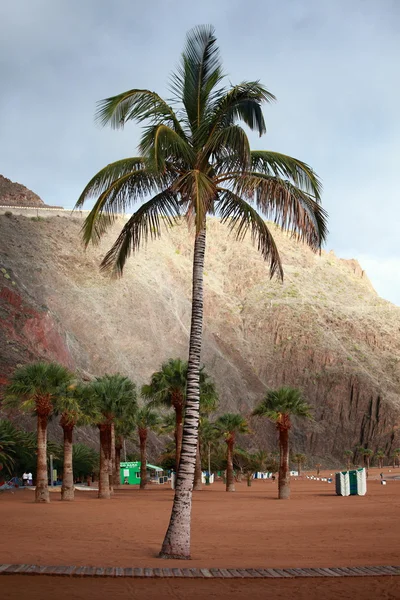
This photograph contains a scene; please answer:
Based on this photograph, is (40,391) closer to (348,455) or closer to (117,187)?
(117,187)

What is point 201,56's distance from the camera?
590 inches

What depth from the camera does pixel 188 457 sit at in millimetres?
14219

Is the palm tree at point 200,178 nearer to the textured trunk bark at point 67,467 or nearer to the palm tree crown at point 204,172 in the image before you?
the palm tree crown at point 204,172

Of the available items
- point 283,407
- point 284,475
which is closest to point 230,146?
point 283,407

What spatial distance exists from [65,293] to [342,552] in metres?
80.8

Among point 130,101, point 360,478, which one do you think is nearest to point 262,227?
point 130,101

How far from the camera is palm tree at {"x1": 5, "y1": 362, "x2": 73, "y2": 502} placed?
35312mm

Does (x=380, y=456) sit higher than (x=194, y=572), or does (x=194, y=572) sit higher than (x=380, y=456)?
(x=194, y=572)

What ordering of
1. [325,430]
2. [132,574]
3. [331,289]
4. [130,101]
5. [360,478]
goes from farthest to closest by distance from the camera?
[331,289]
[325,430]
[360,478]
[130,101]
[132,574]

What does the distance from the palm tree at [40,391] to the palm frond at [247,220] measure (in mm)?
22208

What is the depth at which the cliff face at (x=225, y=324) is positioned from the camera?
8819cm

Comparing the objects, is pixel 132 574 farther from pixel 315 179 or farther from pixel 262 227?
pixel 315 179

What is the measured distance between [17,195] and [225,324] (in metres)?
41.9

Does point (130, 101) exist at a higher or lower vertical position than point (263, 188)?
higher
